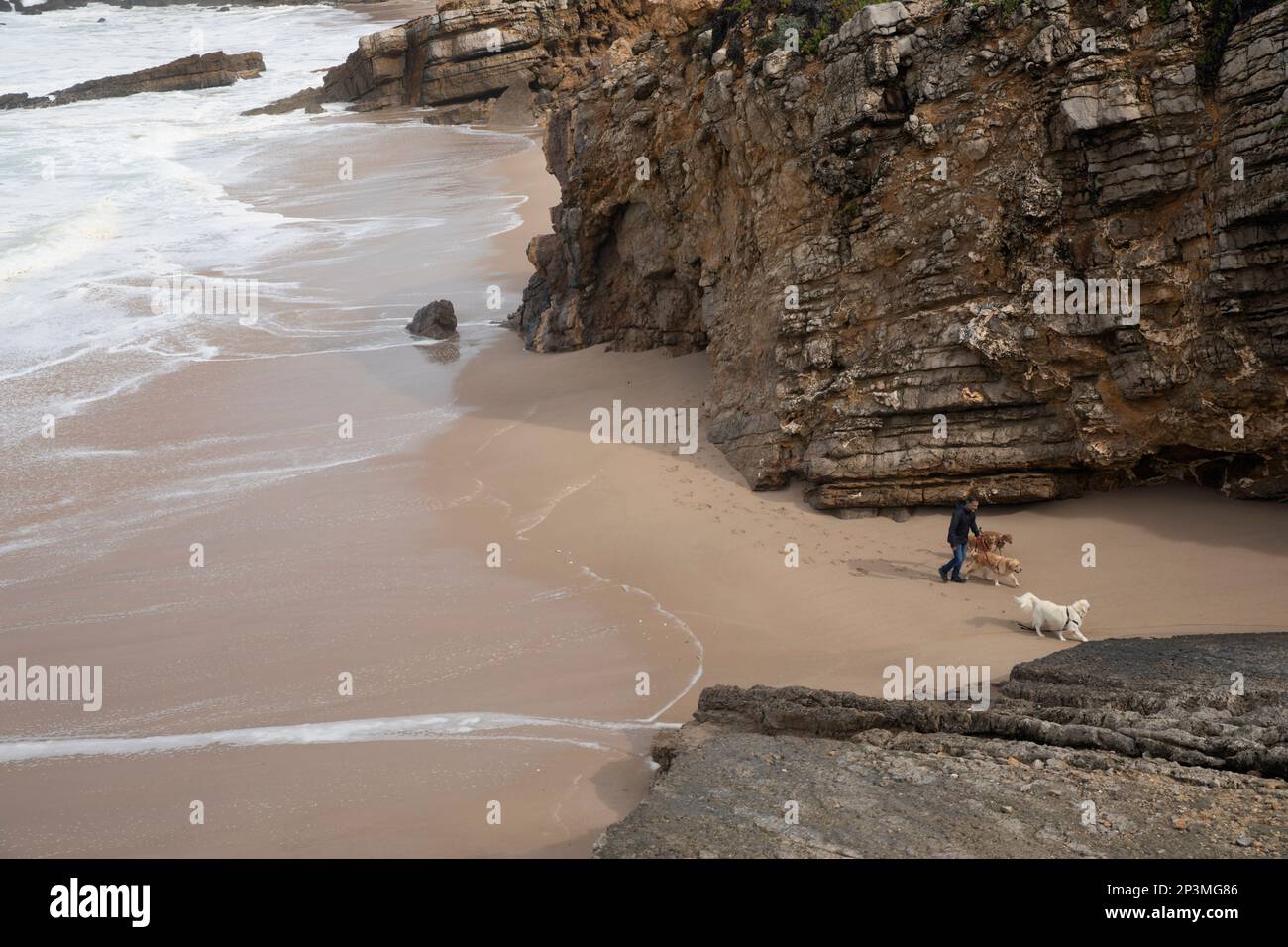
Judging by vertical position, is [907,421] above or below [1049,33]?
below

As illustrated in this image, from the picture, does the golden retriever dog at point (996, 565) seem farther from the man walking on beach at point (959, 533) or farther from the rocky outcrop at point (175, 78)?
the rocky outcrop at point (175, 78)

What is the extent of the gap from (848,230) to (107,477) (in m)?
11.5

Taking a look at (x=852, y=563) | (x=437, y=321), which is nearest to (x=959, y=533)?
(x=852, y=563)

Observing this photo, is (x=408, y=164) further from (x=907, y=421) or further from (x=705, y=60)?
(x=907, y=421)

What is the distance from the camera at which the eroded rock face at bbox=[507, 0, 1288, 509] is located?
11188mm

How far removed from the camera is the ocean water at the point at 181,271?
16250 millimetres

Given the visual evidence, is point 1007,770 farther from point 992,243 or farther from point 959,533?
point 992,243

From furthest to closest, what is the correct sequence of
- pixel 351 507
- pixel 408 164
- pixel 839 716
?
pixel 408 164 → pixel 351 507 → pixel 839 716

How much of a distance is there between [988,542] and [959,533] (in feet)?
1.07

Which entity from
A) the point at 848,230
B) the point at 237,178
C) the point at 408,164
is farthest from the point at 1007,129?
the point at 237,178

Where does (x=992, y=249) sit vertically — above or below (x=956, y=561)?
above

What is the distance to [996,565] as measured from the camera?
11.6 m

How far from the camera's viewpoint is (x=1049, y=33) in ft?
38.5

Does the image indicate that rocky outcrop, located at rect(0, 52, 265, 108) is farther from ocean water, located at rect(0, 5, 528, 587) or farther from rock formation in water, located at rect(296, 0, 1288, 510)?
rock formation in water, located at rect(296, 0, 1288, 510)
